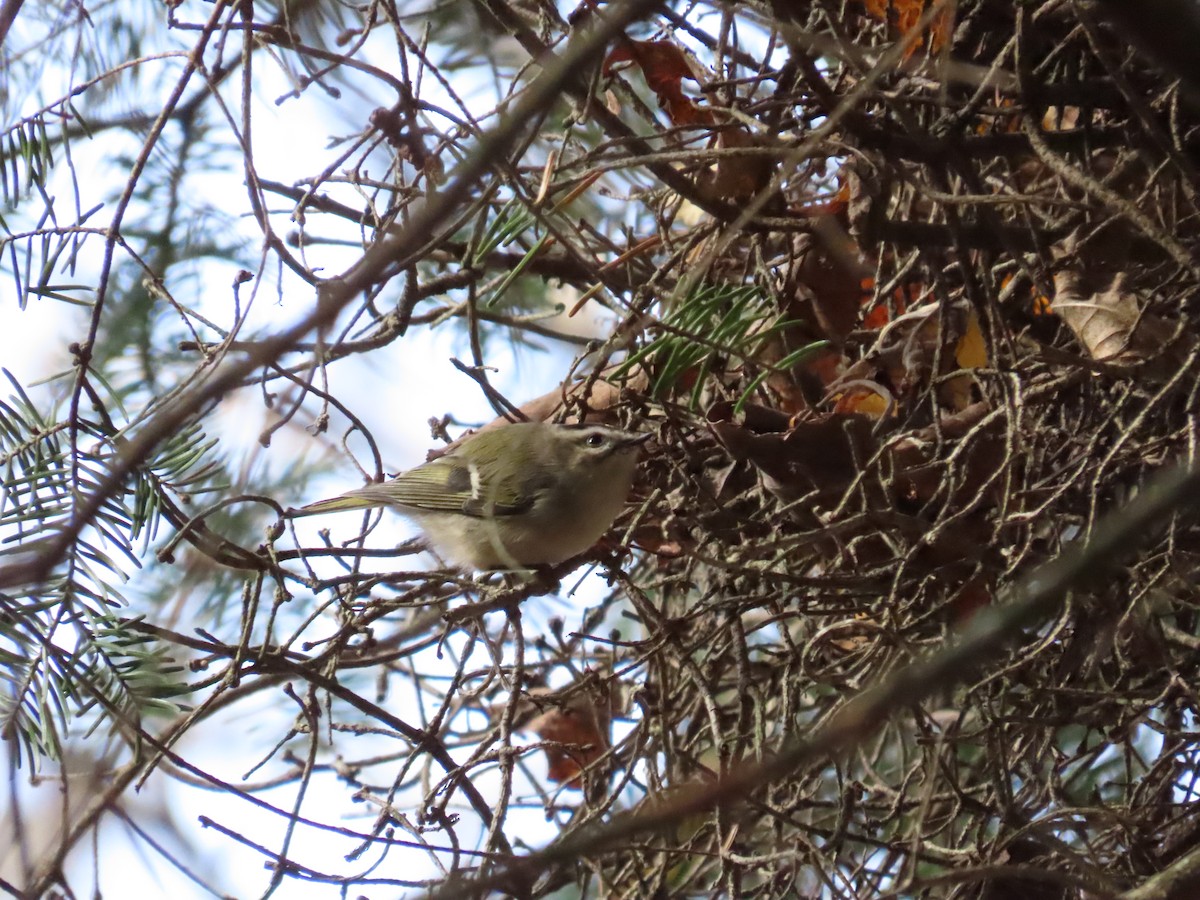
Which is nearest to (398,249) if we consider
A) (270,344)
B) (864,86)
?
(270,344)

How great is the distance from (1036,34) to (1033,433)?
0.66m

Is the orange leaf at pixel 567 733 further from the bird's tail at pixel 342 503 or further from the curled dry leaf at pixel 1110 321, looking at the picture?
the curled dry leaf at pixel 1110 321

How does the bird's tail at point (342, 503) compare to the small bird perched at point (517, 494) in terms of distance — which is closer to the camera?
the small bird perched at point (517, 494)

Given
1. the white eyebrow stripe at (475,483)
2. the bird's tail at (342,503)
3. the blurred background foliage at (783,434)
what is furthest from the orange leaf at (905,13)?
the white eyebrow stripe at (475,483)

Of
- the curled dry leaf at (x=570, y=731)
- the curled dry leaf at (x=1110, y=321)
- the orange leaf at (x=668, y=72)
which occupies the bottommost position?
the curled dry leaf at (x=1110, y=321)

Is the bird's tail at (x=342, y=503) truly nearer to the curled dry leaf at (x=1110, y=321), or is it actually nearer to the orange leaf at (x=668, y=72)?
the orange leaf at (x=668, y=72)

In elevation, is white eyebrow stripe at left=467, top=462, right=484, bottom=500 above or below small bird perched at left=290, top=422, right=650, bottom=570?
above

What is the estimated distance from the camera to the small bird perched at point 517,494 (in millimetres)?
2381

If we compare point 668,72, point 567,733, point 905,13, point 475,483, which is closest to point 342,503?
point 475,483

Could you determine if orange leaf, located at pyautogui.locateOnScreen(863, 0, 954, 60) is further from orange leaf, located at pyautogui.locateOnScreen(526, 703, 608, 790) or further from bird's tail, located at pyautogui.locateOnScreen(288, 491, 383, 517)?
orange leaf, located at pyautogui.locateOnScreen(526, 703, 608, 790)

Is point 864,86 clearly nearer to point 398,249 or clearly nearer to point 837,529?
point 837,529

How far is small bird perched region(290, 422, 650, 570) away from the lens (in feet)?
7.81

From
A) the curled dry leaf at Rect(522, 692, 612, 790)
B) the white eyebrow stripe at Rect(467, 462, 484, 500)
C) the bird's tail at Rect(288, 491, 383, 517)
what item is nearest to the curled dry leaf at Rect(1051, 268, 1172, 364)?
the curled dry leaf at Rect(522, 692, 612, 790)

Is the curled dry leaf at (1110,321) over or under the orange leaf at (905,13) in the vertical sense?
under
